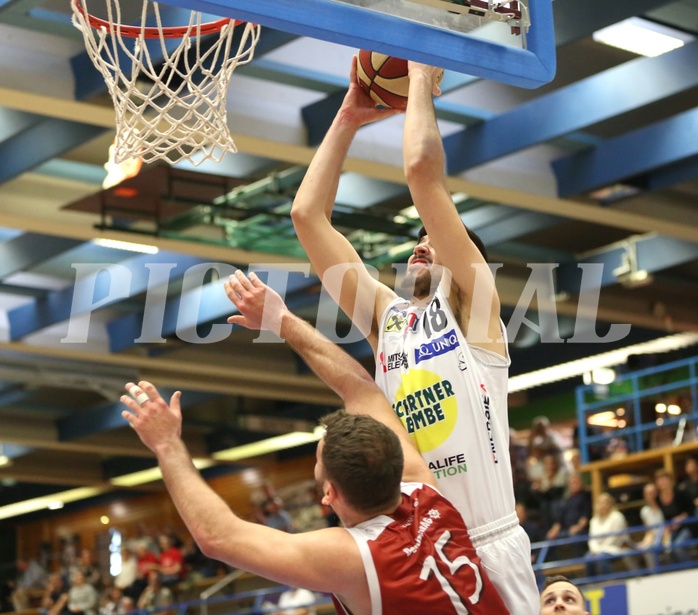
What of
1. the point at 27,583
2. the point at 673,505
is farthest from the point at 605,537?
the point at 27,583

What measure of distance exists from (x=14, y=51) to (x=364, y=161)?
321 cm

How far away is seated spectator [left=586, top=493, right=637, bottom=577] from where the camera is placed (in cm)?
1294

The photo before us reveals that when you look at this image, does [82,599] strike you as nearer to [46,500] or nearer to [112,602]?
[112,602]

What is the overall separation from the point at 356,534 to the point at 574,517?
11.3 m

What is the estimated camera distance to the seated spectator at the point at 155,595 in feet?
62.6

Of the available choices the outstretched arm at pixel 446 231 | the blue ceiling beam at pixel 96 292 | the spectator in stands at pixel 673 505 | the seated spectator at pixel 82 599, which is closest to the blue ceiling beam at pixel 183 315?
the blue ceiling beam at pixel 96 292

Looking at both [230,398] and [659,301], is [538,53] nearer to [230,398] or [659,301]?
[659,301]

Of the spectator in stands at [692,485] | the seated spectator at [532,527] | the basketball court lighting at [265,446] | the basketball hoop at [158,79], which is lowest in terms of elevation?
the seated spectator at [532,527]

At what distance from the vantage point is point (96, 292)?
48.4ft

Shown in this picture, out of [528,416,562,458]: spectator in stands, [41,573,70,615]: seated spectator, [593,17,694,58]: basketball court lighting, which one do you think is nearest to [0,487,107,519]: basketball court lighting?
[41,573,70,615]: seated spectator

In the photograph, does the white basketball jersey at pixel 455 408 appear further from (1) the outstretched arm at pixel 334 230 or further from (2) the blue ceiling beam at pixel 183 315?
(2) the blue ceiling beam at pixel 183 315

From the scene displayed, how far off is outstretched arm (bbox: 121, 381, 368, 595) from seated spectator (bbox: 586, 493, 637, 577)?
978cm

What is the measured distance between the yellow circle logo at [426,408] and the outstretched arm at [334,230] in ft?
1.55

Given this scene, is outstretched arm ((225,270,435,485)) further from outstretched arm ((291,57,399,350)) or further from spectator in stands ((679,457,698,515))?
spectator in stands ((679,457,698,515))
